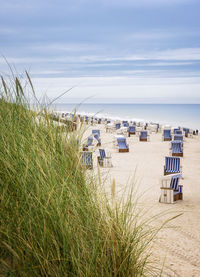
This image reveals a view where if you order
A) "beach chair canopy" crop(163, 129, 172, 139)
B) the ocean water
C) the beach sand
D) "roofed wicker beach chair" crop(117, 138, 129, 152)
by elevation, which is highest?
the ocean water

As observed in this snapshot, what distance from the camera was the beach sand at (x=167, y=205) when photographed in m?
4.22

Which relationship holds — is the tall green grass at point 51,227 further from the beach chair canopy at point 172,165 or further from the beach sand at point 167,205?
the beach chair canopy at point 172,165

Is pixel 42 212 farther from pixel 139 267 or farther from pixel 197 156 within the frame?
pixel 197 156

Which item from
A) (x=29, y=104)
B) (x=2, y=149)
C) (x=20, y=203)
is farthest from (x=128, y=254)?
(x=29, y=104)

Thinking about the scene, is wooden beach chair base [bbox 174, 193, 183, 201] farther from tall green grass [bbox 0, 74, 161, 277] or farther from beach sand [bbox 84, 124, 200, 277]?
tall green grass [bbox 0, 74, 161, 277]

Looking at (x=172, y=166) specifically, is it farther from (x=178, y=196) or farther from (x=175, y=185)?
(x=178, y=196)

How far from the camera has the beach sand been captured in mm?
4219

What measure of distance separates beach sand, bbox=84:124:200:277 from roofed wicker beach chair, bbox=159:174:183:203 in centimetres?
18

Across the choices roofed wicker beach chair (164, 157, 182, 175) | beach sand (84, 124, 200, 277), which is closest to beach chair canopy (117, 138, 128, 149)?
beach sand (84, 124, 200, 277)

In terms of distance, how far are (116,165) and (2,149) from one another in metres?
10.9

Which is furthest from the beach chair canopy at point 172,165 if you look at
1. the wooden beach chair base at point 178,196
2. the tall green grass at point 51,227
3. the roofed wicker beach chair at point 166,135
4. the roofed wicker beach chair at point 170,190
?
the roofed wicker beach chair at point 166,135

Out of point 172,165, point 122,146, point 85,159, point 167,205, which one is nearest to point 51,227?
point 85,159

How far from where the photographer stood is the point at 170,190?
306 inches

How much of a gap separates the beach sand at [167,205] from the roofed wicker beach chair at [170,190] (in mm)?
184
